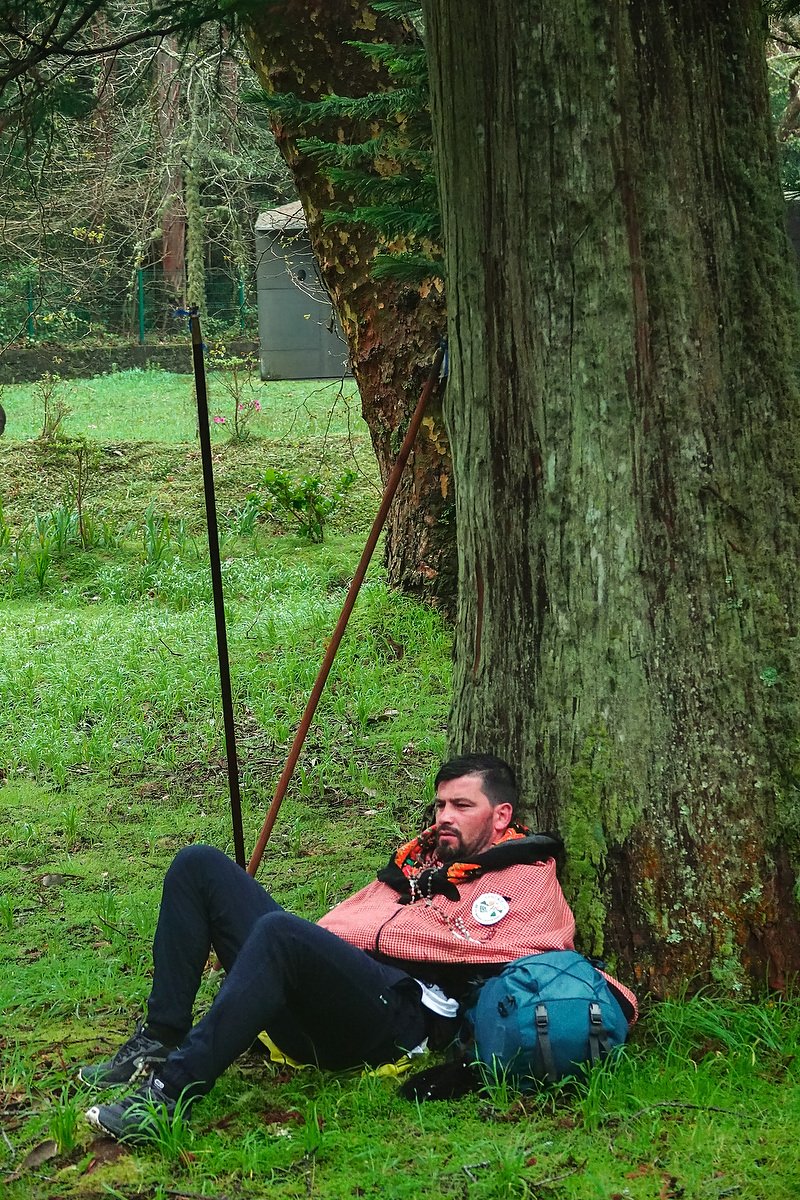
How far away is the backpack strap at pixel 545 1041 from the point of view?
3.15m

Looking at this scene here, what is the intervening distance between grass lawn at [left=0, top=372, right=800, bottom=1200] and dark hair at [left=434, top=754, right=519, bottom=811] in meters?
0.69

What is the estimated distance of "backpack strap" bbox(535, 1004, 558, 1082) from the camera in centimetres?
315

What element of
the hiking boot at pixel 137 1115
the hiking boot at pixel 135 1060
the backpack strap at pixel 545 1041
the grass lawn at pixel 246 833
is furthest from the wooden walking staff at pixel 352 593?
the backpack strap at pixel 545 1041

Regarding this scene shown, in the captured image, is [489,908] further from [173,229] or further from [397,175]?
[173,229]

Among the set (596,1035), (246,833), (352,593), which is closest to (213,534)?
(352,593)

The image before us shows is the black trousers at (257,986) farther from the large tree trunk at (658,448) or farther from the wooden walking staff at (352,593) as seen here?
the wooden walking staff at (352,593)

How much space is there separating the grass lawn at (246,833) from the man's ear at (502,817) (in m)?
0.62

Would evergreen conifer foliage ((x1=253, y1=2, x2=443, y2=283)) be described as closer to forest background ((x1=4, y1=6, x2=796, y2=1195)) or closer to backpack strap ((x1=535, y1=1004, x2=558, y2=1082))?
forest background ((x1=4, y1=6, x2=796, y2=1195))

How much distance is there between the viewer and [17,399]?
805 inches

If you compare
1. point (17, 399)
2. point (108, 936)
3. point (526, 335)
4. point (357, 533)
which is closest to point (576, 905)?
point (526, 335)

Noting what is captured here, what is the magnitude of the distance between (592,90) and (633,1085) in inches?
101

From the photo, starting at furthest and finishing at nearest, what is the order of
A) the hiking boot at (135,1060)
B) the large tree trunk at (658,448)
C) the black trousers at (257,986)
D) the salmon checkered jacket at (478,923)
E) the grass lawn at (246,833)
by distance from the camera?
the large tree trunk at (658,448), the salmon checkered jacket at (478,923), the hiking boot at (135,1060), the black trousers at (257,986), the grass lawn at (246,833)

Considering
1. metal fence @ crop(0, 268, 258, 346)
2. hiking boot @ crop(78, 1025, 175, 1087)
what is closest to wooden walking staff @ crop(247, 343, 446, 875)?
hiking boot @ crop(78, 1025, 175, 1087)

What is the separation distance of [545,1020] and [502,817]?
2.12ft
